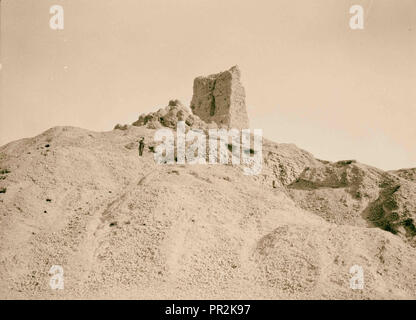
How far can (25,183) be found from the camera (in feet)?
51.8

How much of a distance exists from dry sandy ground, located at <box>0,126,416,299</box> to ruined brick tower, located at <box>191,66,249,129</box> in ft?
29.6

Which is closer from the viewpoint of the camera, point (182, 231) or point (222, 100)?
point (182, 231)

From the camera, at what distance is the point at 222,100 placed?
28.8m

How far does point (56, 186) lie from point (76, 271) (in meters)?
5.21

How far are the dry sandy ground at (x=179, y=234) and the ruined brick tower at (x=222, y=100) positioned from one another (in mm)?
9012

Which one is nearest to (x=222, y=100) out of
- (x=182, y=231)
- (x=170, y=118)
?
(x=170, y=118)

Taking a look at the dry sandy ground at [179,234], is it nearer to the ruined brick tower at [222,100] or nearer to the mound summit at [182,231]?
the mound summit at [182,231]

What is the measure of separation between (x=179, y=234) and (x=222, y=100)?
17075mm

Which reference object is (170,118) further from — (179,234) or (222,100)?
(179,234)

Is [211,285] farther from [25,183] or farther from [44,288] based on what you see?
[25,183]

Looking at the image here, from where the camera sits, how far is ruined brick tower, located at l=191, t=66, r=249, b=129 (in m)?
28.0

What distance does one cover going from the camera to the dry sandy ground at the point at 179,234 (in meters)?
11.2

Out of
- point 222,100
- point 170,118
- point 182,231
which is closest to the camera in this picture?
point 182,231

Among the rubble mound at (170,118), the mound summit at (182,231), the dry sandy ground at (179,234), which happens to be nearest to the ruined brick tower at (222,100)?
the rubble mound at (170,118)
